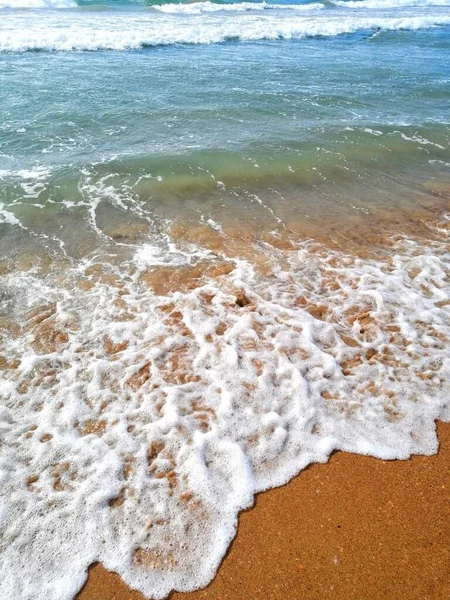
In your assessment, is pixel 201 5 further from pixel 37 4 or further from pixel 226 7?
pixel 37 4

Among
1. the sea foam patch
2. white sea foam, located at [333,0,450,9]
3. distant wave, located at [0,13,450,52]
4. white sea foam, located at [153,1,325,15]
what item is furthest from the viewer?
white sea foam, located at [333,0,450,9]

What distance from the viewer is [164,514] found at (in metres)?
3.41

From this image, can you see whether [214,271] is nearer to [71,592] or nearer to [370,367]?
[370,367]

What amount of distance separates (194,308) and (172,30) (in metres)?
23.2

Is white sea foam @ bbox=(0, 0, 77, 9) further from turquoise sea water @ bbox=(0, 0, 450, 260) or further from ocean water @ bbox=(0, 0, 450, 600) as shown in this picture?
ocean water @ bbox=(0, 0, 450, 600)

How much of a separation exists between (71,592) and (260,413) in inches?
86.5

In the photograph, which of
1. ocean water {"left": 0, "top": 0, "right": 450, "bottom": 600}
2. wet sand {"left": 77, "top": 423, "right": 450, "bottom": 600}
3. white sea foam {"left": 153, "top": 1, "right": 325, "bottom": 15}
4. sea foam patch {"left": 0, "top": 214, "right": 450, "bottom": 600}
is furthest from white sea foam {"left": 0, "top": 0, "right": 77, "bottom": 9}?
wet sand {"left": 77, "top": 423, "right": 450, "bottom": 600}

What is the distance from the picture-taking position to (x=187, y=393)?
14.6 ft

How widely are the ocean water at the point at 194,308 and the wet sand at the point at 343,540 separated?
0.47 ft

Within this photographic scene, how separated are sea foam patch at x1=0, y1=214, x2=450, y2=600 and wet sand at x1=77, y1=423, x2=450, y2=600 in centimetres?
13

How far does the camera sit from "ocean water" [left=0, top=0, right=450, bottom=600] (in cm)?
351

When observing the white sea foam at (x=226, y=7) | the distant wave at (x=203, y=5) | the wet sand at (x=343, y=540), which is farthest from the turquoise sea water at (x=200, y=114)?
the white sea foam at (x=226, y=7)

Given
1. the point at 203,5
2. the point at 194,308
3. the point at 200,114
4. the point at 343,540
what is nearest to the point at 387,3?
the point at 203,5

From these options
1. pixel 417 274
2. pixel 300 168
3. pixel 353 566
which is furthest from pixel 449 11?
pixel 353 566
